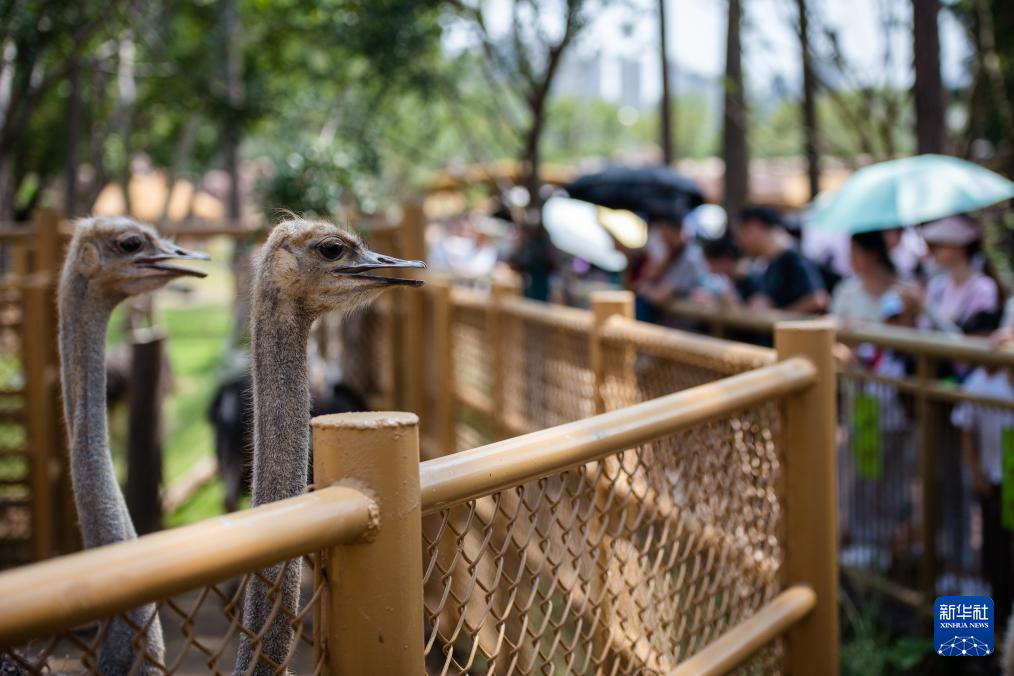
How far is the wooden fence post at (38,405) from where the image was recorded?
5.88m

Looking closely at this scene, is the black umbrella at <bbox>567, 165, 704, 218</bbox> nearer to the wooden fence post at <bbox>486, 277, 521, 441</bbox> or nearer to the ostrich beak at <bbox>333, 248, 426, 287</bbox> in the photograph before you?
the wooden fence post at <bbox>486, 277, 521, 441</bbox>

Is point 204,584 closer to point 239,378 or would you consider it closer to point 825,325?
point 825,325

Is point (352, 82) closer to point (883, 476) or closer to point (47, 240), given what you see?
→ point (47, 240)

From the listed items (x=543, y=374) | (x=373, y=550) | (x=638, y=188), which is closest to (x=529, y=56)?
(x=638, y=188)

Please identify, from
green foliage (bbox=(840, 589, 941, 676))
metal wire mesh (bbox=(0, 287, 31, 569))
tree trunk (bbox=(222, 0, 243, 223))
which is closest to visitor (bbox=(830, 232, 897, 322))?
green foliage (bbox=(840, 589, 941, 676))

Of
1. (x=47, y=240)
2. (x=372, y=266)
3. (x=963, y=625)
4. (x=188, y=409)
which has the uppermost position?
(x=47, y=240)

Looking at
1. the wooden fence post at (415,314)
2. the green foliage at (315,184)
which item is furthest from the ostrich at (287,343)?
the green foliage at (315,184)

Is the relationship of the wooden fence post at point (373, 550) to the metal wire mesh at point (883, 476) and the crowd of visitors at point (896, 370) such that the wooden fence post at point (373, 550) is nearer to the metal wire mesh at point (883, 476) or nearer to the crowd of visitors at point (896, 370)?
the crowd of visitors at point (896, 370)

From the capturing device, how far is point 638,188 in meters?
7.68

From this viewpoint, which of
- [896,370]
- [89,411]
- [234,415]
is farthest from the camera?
[234,415]

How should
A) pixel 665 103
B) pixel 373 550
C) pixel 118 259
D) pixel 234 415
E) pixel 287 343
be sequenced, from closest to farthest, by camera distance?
pixel 373 550 < pixel 287 343 < pixel 118 259 < pixel 234 415 < pixel 665 103

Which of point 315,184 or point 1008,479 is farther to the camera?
point 315,184

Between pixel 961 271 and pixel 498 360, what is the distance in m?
2.16

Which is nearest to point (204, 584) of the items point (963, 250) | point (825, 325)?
point (825, 325)
